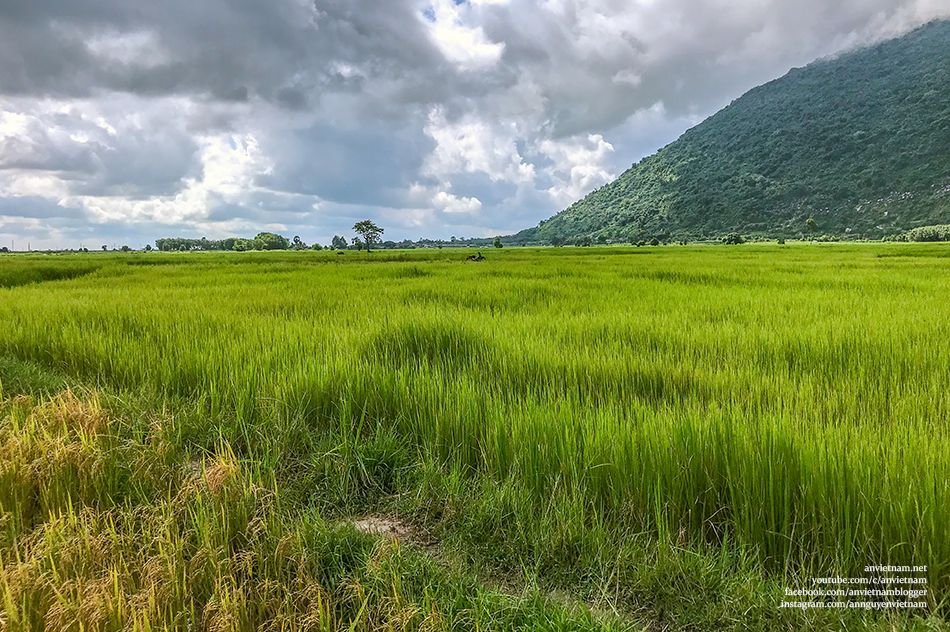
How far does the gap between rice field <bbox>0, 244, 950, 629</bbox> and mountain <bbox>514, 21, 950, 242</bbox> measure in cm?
10131

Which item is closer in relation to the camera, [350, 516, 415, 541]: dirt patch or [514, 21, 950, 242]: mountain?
[350, 516, 415, 541]: dirt patch

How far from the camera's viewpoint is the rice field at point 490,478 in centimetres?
124

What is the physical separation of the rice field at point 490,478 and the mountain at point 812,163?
101313 millimetres

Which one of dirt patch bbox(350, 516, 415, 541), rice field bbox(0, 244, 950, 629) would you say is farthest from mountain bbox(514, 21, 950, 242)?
dirt patch bbox(350, 516, 415, 541)

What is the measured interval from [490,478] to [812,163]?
15384 centimetres

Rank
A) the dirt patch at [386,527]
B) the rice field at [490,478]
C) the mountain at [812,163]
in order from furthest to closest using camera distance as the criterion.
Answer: the mountain at [812,163]
the dirt patch at [386,527]
the rice field at [490,478]

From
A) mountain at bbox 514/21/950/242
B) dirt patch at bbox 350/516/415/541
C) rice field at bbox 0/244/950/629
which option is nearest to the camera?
rice field at bbox 0/244/950/629

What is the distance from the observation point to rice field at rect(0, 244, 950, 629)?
1242 millimetres

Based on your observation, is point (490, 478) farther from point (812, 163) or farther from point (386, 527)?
point (812, 163)

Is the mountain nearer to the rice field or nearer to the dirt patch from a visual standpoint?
the rice field

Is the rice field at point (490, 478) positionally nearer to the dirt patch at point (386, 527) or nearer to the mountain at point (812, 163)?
the dirt patch at point (386, 527)

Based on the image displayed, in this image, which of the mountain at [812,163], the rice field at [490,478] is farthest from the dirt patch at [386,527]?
the mountain at [812,163]

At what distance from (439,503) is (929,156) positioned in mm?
145794

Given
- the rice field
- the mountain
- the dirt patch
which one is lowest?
the dirt patch
